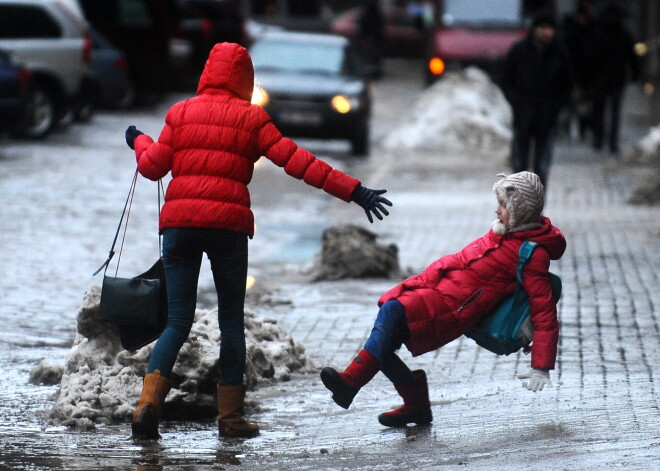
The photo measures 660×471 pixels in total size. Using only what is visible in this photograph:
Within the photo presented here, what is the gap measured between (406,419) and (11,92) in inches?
513

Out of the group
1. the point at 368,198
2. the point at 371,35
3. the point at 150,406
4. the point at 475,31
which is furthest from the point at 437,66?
the point at 150,406

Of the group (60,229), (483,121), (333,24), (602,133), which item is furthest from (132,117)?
(333,24)

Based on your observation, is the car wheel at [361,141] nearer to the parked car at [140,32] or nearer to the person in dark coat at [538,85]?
the person in dark coat at [538,85]

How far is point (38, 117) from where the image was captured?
20.4 metres

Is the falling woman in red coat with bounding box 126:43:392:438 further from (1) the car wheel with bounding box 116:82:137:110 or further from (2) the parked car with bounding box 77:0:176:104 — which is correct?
(2) the parked car with bounding box 77:0:176:104

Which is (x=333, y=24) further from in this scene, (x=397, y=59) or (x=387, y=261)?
(x=387, y=261)

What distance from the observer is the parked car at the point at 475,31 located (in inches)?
1023

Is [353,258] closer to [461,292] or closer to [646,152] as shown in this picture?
[461,292]

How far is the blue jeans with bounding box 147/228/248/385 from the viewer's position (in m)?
5.82

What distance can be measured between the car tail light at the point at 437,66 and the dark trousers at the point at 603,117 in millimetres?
6001

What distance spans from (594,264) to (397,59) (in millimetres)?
33094

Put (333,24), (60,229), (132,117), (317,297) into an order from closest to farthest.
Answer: (317,297)
(60,229)
(132,117)
(333,24)

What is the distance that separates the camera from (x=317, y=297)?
950 cm

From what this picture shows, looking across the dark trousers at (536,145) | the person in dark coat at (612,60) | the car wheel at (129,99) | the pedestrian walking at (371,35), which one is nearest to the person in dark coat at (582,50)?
the person in dark coat at (612,60)
